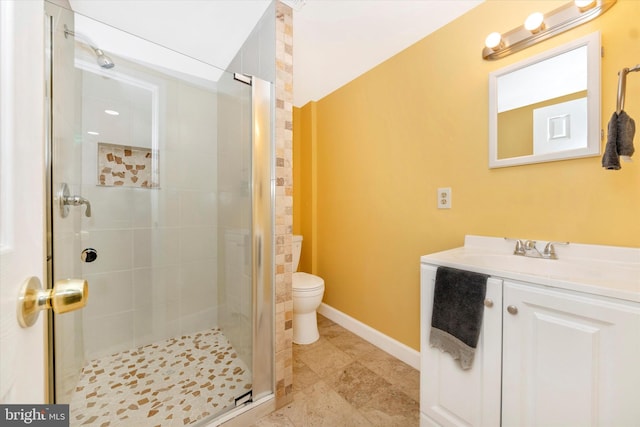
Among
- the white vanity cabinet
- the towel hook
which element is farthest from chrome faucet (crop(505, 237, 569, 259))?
the towel hook

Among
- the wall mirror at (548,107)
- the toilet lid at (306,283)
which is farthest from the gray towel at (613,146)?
the toilet lid at (306,283)

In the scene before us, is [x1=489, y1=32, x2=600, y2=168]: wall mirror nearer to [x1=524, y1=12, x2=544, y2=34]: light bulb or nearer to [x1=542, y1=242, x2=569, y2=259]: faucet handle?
[x1=524, y1=12, x2=544, y2=34]: light bulb

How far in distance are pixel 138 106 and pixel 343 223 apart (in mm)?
1858

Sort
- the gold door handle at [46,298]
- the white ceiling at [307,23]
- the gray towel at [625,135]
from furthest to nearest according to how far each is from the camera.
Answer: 1. the white ceiling at [307,23]
2. the gray towel at [625,135]
3. the gold door handle at [46,298]

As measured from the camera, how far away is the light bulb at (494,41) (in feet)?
4.45

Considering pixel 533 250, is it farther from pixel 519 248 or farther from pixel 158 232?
pixel 158 232

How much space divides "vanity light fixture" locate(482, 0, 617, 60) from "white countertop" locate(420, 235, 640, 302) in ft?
3.38

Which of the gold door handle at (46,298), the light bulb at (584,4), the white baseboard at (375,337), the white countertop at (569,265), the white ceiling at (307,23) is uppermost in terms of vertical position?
the white ceiling at (307,23)

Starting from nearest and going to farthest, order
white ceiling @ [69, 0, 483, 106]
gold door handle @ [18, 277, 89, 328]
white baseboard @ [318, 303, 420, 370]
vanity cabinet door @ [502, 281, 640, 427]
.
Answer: gold door handle @ [18, 277, 89, 328]
vanity cabinet door @ [502, 281, 640, 427]
white ceiling @ [69, 0, 483, 106]
white baseboard @ [318, 303, 420, 370]

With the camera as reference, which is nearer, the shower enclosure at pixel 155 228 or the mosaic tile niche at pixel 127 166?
the shower enclosure at pixel 155 228

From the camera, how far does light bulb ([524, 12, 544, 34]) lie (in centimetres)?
122

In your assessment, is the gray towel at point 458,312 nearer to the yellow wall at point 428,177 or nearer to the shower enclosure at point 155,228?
the yellow wall at point 428,177

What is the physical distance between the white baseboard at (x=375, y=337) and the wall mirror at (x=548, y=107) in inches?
55.3

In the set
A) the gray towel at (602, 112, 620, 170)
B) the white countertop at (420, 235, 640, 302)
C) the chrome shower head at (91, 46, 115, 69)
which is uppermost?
the chrome shower head at (91, 46, 115, 69)
